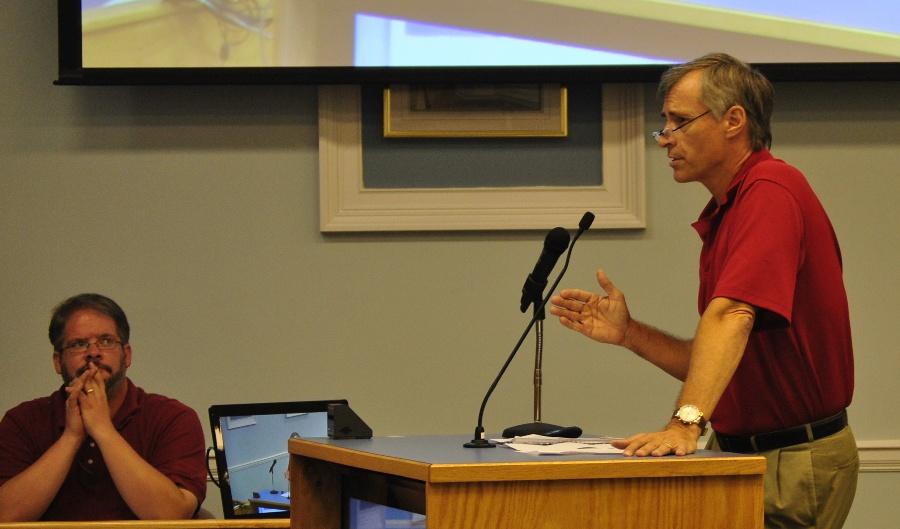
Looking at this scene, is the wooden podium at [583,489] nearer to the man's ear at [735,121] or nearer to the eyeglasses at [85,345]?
the man's ear at [735,121]

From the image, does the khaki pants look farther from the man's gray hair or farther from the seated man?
the seated man

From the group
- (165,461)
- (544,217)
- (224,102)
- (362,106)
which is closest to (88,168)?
(224,102)

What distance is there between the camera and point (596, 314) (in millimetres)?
2312

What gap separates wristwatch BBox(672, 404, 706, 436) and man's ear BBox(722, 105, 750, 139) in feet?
1.96

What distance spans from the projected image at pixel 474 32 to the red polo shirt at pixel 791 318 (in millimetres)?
Answer: 1575

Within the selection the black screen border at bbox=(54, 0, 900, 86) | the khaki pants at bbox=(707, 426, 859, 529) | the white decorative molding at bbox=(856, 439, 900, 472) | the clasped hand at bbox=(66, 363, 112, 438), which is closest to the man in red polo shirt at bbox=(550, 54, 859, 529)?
the khaki pants at bbox=(707, 426, 859, 529)

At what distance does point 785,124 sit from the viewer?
144 inches

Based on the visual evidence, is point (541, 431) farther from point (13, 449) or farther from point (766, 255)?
point (13, 449)

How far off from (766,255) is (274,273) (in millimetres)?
2024

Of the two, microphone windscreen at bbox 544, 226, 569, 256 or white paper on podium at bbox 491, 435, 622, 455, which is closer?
white paper on podium at bbox 491, 435, 622, 455

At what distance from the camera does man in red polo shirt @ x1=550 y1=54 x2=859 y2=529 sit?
1887 mm

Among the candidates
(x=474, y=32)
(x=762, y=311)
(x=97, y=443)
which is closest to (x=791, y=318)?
(x=762, y=311)

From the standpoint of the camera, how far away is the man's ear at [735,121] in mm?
2150

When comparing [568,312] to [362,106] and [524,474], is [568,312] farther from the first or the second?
[362,106]
